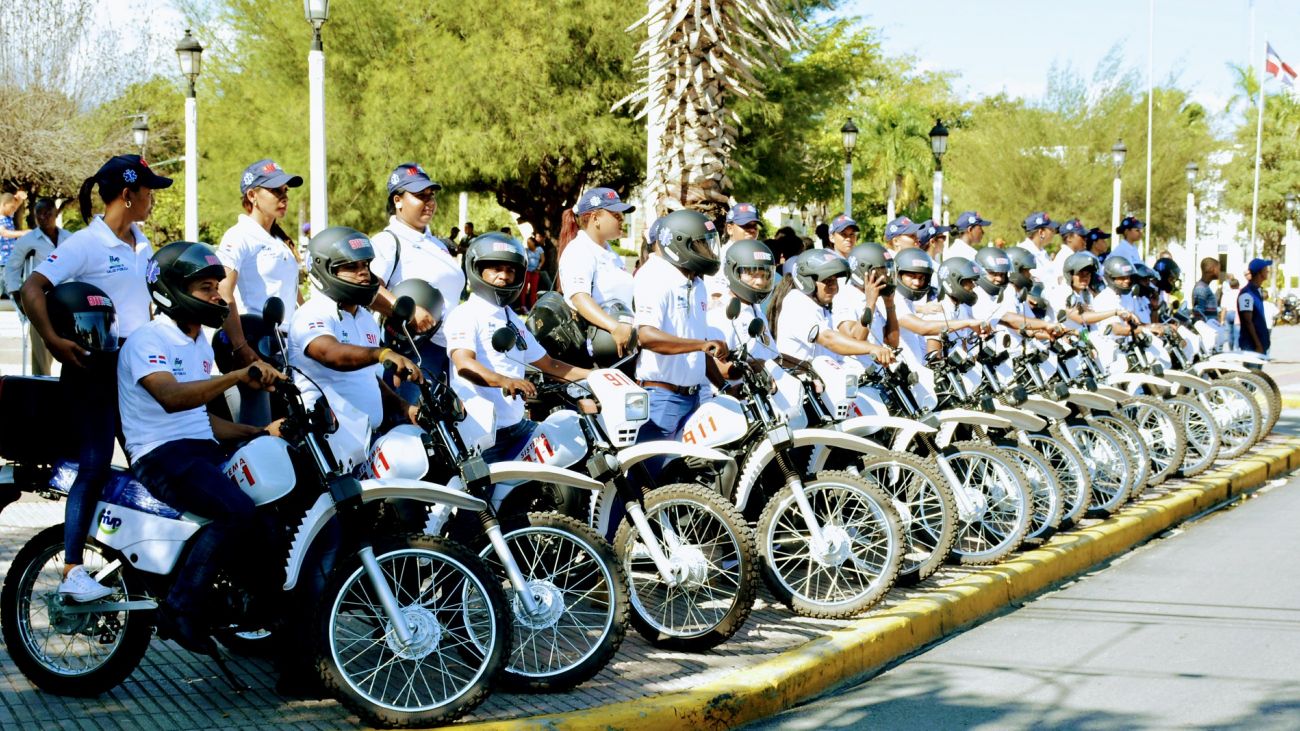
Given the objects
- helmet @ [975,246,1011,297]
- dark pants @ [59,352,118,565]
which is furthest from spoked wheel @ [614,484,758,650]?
helmet @ [975,246,1011,297]

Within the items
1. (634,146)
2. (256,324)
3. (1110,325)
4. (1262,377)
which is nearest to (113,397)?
(256,324)

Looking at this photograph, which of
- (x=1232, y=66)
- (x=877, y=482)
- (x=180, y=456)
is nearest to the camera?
(x=180, y=456)

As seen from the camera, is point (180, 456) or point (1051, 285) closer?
point (180, 456)

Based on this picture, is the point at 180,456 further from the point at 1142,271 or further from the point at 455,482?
the point at 1142,271

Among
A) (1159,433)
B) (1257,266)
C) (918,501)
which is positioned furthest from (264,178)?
(1257,266)

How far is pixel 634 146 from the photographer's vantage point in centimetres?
2822

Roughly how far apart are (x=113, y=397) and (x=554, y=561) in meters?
1.89

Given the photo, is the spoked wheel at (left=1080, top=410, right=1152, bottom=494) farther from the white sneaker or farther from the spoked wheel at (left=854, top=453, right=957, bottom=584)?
the white sneaker

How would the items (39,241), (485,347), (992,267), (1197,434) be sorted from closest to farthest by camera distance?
1. (485,347)
2. (992,267)
3. (1197,434)
4. (39,241)

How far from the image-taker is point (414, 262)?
7520mm

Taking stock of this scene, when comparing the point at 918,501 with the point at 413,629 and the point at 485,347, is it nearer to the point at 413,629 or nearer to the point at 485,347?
the point at 485,347

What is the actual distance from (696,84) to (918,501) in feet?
19.4

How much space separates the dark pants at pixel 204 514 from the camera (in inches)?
207

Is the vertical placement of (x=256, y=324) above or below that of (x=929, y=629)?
above
